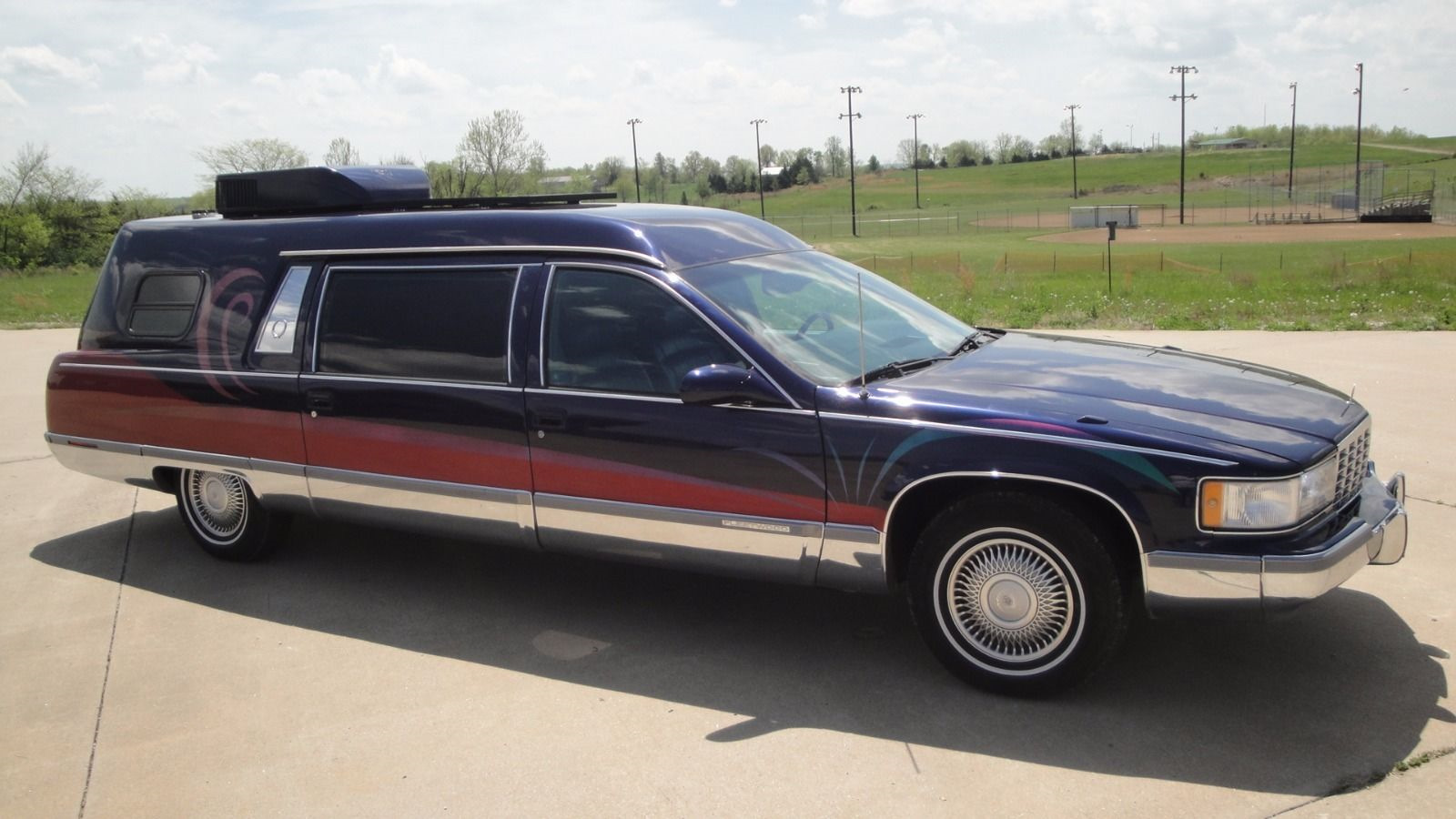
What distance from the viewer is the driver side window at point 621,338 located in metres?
4.49

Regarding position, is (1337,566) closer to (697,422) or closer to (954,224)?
(697,422)

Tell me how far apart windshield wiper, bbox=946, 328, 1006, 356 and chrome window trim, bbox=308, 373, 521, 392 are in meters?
1.97

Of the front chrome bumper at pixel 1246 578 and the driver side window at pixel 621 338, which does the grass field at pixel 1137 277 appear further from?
the driver side window at pixel 621 338

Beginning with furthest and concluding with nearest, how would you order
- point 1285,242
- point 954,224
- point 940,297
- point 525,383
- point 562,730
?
1. point 954,224
2. point 1285,242
3. point 940,297
4. point 525,383
5. point 562,730

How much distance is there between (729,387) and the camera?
419 centimetres

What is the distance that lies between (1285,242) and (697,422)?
49400mm

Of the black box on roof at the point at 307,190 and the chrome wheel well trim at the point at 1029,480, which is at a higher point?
Result: the black box on roof at the point at 307,190

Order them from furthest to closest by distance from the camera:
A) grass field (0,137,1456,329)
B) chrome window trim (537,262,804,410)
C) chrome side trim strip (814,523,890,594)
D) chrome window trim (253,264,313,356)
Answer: grass field (0,137,1456,329) → chrome window trim (253,264,313,356) → chrome window trim (537,262,804,410) → chrome side trim strip (814,523,890,594)

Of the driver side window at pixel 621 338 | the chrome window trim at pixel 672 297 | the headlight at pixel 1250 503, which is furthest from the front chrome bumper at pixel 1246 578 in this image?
the driver side window at pixel 621 338

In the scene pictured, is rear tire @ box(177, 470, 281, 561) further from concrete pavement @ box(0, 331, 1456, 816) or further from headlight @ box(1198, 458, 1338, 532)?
headlight @ box(1198, 458, 1338, 532)

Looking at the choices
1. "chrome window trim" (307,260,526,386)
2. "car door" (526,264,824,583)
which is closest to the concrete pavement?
"car door" (526,264,824,583)

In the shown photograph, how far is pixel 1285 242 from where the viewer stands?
155 feet

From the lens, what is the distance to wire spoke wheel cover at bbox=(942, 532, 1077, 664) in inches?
156

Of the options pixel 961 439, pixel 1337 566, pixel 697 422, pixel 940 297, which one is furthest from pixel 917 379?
pixel 940 297
